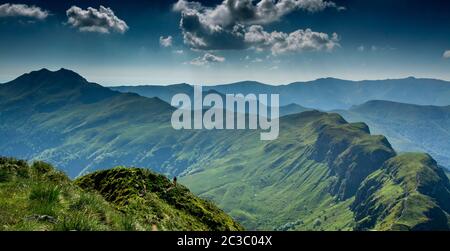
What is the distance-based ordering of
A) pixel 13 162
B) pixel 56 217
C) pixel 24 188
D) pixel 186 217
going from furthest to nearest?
pixel 186 217 < pixel 13 162 < pixel 24 188 < pixel 56 217

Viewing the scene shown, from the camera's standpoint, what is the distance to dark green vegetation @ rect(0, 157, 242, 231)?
8.69 metres

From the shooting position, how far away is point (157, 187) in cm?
1727

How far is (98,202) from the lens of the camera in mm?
10766

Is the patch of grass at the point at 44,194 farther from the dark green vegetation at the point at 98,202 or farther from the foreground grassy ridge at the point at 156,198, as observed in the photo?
the foreground grassy ridge at the point at 156,198

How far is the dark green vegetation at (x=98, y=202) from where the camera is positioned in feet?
28.5

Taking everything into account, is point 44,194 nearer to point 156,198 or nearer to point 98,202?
point 98,202

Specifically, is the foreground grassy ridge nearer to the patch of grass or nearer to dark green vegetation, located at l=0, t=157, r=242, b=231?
dark green vegetation, located at l=0, t=157, r=242, b=231
